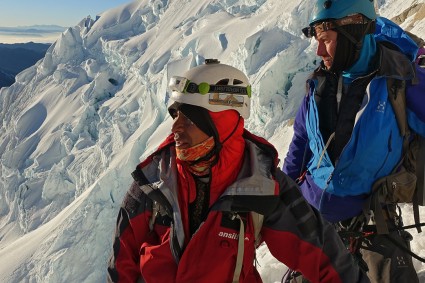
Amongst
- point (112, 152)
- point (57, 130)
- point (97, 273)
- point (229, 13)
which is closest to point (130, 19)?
point (57, 130)

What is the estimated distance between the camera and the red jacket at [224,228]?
61.8 inches

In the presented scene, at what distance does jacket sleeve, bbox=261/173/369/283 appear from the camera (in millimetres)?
1589

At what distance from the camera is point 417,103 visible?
1937 mm

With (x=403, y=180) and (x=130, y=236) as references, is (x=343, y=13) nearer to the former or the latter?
(x=403, y=180)

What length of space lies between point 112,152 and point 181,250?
21.7 m

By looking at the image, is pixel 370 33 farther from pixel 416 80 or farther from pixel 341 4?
pixel 416 80

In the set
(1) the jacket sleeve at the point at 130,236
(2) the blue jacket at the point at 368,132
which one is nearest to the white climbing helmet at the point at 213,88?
(1) the jacket sleeve at the point at 130,236

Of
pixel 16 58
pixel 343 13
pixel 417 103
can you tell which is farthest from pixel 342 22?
pixel 16 58

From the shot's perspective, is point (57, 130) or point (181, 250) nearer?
point (181, 250)

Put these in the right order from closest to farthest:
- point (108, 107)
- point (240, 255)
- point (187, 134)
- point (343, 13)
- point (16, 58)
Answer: point (240, 255) < point (187, 134) < point (343, 13) < point (108, 107) < point (16, 58)

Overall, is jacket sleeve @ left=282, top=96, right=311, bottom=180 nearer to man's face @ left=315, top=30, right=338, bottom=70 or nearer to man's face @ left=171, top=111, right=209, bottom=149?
man's face @ left=315, top=30, right=338, bottom=70

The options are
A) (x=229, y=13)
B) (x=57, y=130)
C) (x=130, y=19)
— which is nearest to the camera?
(x=229, y=13)

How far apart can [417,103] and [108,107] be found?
27455 mm

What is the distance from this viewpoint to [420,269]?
2531 millimetres
